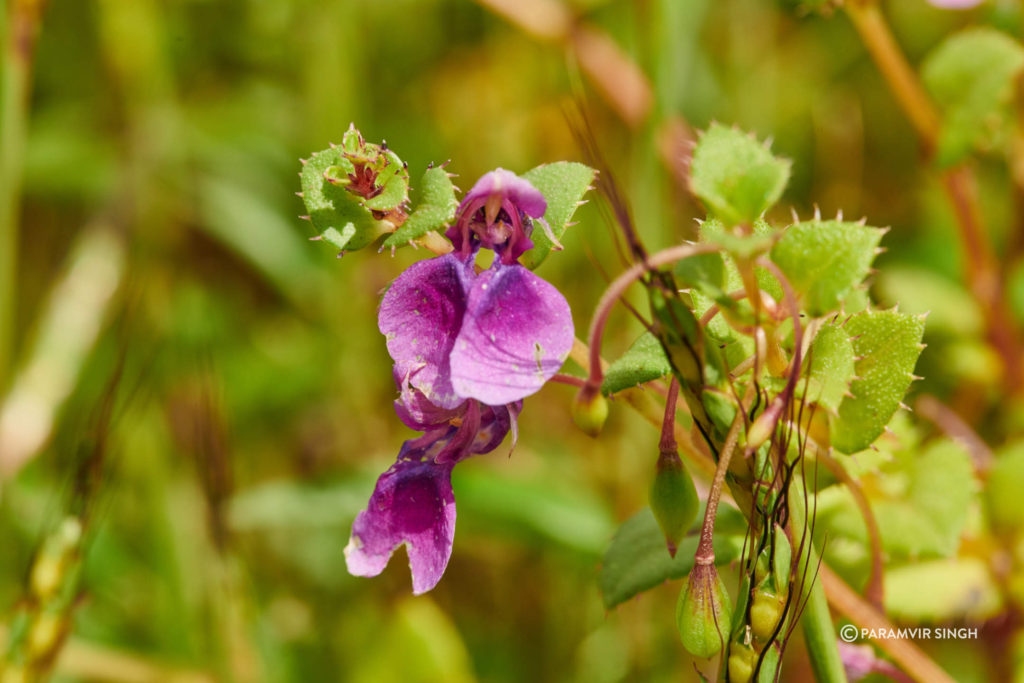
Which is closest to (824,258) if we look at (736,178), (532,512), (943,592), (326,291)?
(736,178)

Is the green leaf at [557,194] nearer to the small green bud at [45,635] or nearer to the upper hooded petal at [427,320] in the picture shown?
the upper hooded petal at [427,320]

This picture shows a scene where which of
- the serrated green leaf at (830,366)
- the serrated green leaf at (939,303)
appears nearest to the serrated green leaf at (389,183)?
the serrated green leaf at (830,366)

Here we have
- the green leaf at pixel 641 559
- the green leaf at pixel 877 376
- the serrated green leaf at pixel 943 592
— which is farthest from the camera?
the serrated green leaf at pixel 943 592

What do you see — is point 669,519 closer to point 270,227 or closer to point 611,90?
point 611,90

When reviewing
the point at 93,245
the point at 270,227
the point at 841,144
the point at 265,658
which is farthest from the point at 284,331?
the point at 841,144

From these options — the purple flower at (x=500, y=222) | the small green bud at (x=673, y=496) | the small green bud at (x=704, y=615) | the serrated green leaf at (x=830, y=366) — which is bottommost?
the small green bud at (x=704, y=615)

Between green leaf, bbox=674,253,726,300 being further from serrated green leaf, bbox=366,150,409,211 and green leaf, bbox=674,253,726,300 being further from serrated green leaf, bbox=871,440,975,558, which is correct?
serrated green leaf, bbox=871,440,975,558

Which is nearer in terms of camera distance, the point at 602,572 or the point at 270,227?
the point at 602,572

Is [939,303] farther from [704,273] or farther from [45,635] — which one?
[45,635]

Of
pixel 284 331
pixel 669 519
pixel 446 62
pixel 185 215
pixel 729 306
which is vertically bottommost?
pixel 284 331
